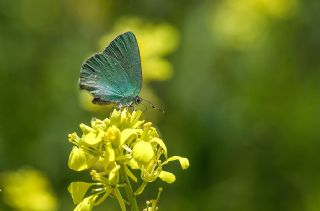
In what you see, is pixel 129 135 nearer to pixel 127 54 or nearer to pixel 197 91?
pixel 127 54

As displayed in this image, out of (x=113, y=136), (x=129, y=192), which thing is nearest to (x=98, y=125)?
(x=113, y=136)

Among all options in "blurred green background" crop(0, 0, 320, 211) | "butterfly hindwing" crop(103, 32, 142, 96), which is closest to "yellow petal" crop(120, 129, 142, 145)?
"butterfly hindwing" crop(103, 32, 142, 96)

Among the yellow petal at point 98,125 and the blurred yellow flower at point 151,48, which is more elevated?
the blurred yellow flower at point 151,48

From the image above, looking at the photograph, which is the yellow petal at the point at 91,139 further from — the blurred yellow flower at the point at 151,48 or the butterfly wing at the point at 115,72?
the blurred yellow flower at the point at 151,48

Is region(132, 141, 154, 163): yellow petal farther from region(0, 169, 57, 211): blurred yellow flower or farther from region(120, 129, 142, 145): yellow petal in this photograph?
region(0, 169, 57, 211): blurred yellow flower

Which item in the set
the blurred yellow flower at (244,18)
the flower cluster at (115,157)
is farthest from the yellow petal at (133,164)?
the blurred yellow flower at (244,18)

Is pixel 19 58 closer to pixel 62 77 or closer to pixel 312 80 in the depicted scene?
pixel 62 77
